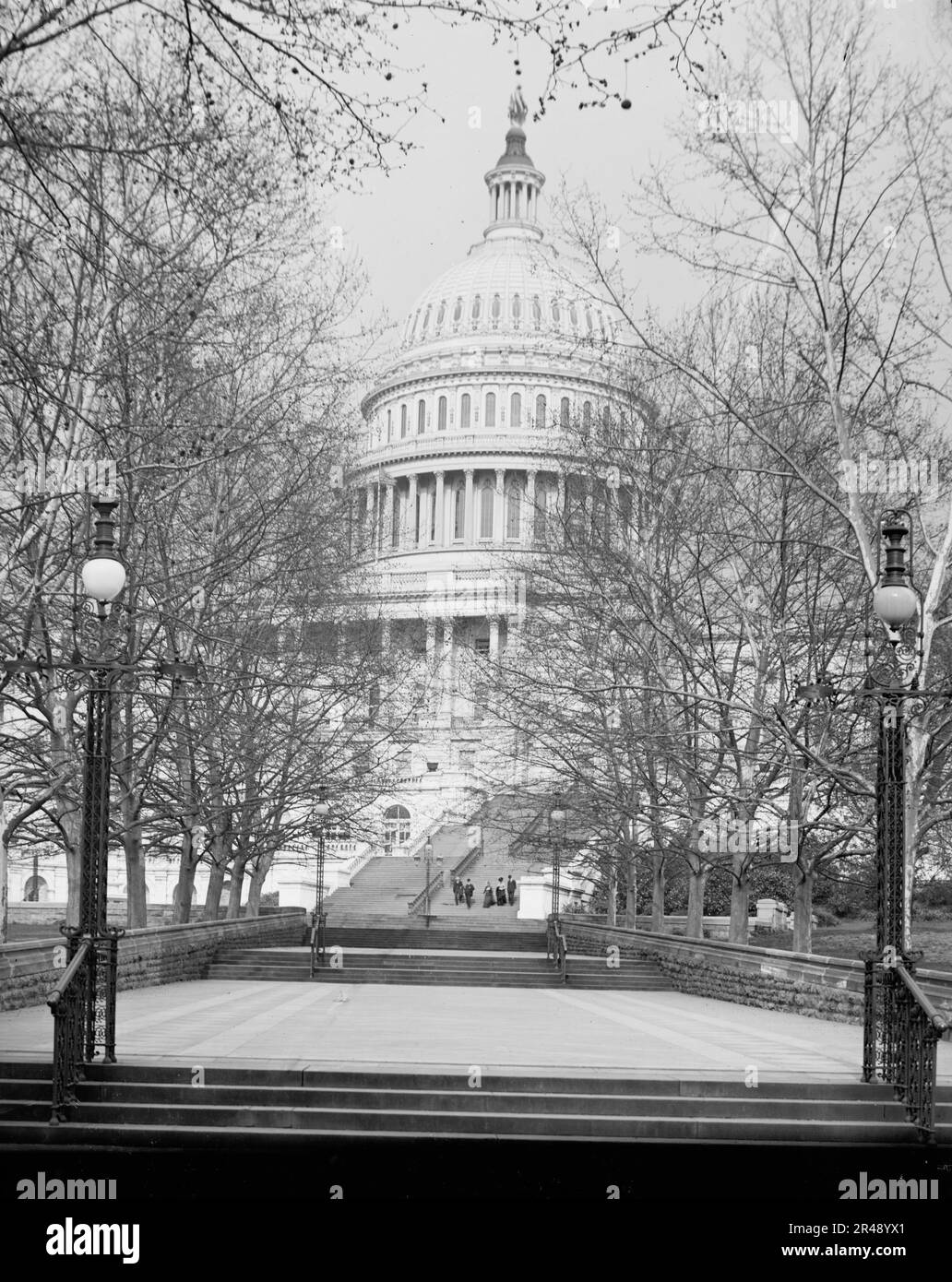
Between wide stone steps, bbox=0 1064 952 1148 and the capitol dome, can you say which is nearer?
wide stone steps, bbox=0 1064 952 1148

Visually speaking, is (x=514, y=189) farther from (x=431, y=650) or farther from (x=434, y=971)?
(x=434, y=971)

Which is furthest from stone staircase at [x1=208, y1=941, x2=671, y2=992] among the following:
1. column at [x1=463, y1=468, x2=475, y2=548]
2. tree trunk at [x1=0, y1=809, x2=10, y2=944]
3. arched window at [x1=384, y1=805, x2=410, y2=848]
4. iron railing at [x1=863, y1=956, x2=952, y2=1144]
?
column at [x1=463, y1=468, x2=475, y2=548]

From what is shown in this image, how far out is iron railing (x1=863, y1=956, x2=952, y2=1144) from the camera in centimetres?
1130

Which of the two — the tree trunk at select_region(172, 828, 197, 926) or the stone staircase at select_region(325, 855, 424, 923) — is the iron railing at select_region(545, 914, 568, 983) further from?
the stone staircase at select_region(325, 855, 424, 923)

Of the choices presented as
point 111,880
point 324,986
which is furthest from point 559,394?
point 324,986

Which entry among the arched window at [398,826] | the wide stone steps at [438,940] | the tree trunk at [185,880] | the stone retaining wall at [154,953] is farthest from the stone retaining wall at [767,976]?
the arched window at [398,826]

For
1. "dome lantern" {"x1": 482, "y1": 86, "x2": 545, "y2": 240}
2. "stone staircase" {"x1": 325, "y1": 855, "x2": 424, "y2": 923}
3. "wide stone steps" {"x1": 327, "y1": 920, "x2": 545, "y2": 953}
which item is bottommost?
"stone staircase" {"x1": 325, "y1": 855, "x2": 424, "y2": 923}

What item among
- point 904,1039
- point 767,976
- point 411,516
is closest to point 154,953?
point 767,976

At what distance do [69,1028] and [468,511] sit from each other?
88.2 metres

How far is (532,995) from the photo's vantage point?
25.0 m

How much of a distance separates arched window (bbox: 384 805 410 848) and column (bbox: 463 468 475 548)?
2874 cm

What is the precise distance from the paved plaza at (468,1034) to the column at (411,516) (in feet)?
242

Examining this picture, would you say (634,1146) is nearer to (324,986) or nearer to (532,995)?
(532,995)
